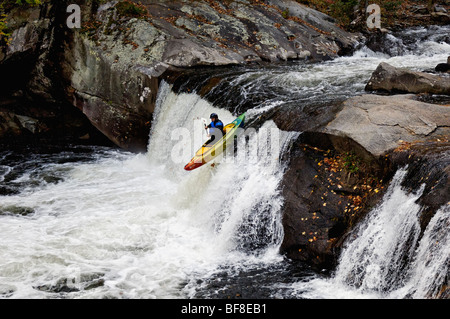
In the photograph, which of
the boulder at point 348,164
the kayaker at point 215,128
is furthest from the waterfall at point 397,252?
the kayaker at point 215,128

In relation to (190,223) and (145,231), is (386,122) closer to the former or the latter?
(190,223)

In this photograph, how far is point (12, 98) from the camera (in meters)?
15.2

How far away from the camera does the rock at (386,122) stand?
23.5 feet

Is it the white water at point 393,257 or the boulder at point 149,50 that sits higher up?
the boulder at point 149,50

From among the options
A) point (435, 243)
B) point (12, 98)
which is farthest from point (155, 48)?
point (435, 243)

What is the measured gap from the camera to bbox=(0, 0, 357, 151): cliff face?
529 inches

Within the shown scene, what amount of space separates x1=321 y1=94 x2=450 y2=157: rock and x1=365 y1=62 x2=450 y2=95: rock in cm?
162

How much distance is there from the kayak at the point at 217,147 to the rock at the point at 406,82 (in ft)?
11.1

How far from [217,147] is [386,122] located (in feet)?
11.4

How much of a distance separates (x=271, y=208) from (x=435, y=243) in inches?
119

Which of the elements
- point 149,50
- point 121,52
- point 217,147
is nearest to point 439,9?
point 149,50

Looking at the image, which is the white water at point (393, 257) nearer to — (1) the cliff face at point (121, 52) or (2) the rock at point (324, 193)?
(2) the rock at point (324, 193)

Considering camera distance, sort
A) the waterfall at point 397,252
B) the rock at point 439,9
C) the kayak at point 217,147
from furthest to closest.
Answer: the rock at point 439,9
the kayak at point 217,147
the waterfall at point 397,252
